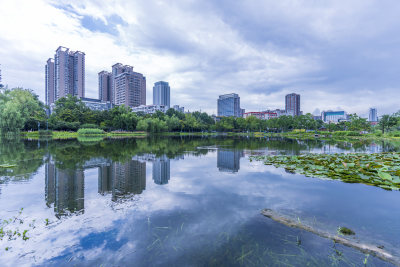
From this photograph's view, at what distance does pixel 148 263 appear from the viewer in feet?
9.12

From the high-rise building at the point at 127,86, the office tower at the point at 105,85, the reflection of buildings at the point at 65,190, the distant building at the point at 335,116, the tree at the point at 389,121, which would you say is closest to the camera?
the reflection of buildings at the point at 65,190

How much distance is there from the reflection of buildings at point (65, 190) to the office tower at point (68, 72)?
393ft

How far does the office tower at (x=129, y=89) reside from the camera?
12294 cm

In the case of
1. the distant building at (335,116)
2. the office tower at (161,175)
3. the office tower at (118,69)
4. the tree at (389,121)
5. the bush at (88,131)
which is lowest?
the office tower at (161,175)

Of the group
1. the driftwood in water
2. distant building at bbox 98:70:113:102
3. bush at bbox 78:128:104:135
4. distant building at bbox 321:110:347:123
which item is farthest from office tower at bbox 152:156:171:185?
distant building at bbox 321:110:347:123

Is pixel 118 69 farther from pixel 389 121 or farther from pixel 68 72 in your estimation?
pixel 389 121

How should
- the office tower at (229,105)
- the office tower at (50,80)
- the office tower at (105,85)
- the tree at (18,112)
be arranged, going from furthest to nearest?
the office tower at (229,105), the office tower at (105,85), the office tower at (50,80), the tree at (18,112)

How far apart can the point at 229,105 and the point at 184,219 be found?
178887 millimetres

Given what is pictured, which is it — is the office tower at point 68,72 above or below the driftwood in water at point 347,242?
above

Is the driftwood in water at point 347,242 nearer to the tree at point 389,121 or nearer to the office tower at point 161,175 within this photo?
the office tower at point 161,175

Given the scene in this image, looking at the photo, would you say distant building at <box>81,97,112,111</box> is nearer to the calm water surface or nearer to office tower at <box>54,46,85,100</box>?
office tower at <box>54,46,85,100</box>

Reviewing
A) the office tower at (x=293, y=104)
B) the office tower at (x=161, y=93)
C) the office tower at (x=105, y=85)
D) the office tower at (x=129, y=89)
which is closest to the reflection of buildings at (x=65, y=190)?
the office tower at (x=129, y=89)

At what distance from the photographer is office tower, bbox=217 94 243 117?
174 metres

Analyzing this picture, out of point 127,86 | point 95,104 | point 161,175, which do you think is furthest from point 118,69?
point 161,175
